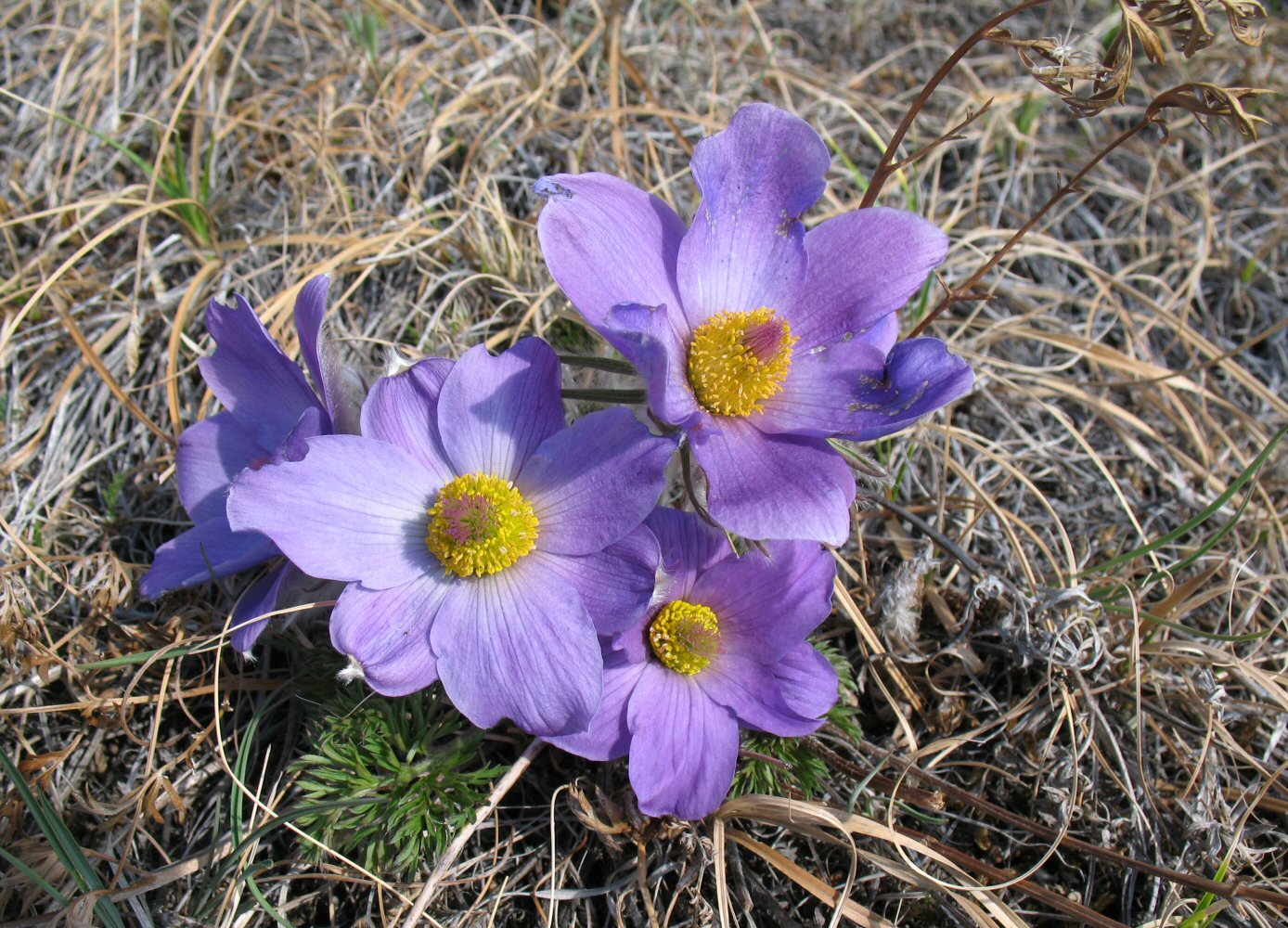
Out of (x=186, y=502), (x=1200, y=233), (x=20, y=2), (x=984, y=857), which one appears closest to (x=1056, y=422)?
(x=1200, y=233)

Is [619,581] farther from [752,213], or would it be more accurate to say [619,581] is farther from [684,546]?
[752,213]

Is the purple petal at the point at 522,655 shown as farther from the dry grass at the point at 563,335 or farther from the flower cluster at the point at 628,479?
the dry grass at the point at 563,335

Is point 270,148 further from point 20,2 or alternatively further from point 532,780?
point 532,780

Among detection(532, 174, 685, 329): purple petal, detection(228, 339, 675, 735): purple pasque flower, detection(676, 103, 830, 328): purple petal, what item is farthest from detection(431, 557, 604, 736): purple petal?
detection(676, 103, 830, 328): purple petal

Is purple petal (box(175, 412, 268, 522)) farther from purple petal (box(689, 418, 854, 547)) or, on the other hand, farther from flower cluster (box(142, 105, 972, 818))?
purple petal (box(689, 418, 854, 547))

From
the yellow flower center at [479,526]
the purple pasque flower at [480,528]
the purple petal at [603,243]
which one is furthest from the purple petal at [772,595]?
the purple petal at [603,243]

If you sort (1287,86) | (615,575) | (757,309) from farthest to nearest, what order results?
(1287,86) < (757,309) < (615,575)

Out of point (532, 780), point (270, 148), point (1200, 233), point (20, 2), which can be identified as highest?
point (20, 2)
